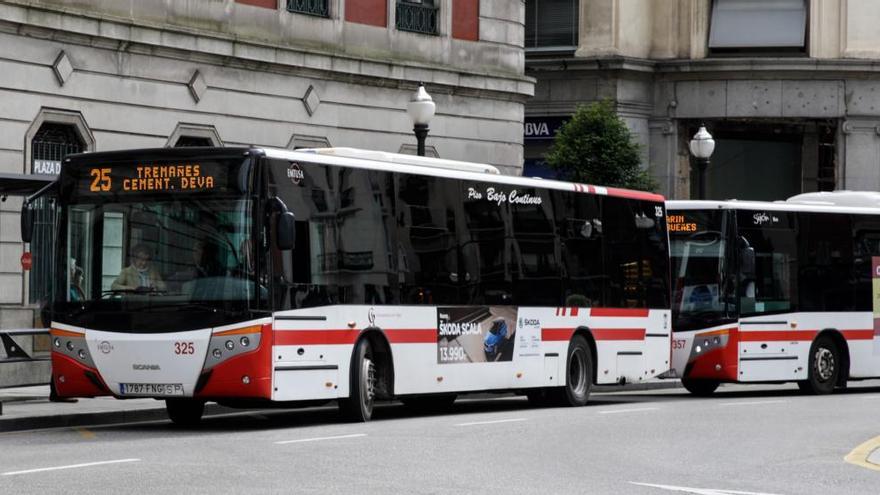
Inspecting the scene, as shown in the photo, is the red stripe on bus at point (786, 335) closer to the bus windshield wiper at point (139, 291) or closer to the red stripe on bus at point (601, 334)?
the red stripe on bus at point (601, 334)

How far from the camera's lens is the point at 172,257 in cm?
1803

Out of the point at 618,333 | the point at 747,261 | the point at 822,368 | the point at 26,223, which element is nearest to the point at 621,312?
the point at 618,333

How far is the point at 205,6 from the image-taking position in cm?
2898

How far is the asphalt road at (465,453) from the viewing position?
1281cm

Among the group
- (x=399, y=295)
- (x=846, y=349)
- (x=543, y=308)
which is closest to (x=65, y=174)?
(x=399, y=295)

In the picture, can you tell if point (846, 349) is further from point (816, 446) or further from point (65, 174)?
point (65, 174)

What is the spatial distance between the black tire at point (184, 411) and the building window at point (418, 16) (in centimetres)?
1452

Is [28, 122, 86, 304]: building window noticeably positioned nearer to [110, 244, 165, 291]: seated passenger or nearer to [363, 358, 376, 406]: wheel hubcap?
[363, 358, 376, 406]: wheel hubcap

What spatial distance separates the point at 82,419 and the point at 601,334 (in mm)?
7567

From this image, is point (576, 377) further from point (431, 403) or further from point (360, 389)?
point (360, 389)

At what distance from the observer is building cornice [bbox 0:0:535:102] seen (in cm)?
2617

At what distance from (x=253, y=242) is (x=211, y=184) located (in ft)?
2.37

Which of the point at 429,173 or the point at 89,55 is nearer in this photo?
the point at 429,173

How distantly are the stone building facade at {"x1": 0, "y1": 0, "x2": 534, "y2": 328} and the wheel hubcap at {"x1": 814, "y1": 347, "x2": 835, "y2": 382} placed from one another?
8881 mm
